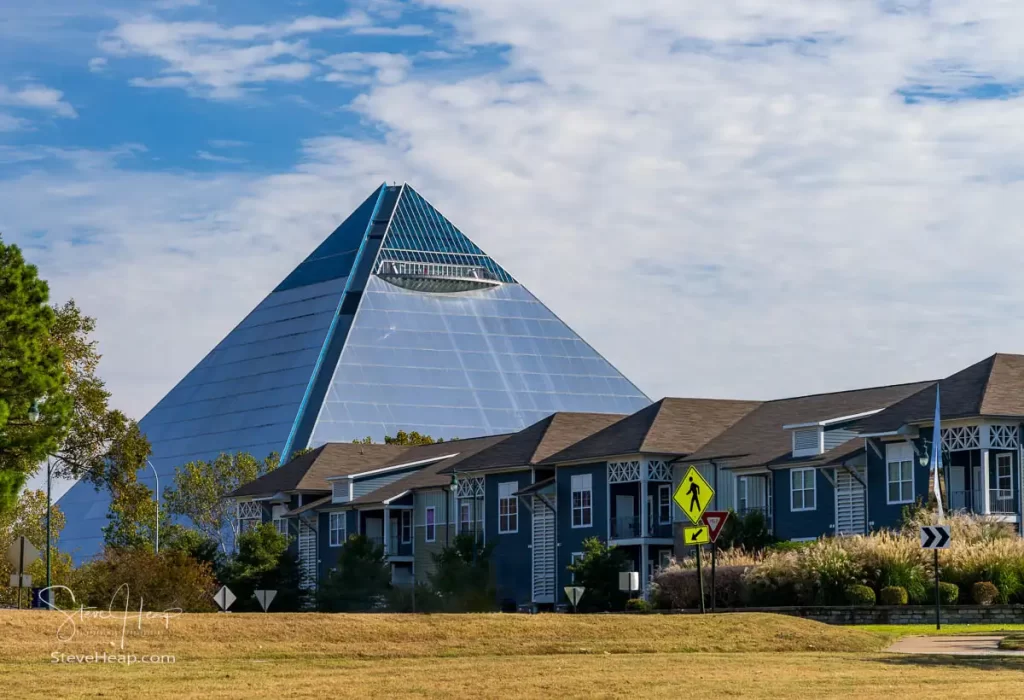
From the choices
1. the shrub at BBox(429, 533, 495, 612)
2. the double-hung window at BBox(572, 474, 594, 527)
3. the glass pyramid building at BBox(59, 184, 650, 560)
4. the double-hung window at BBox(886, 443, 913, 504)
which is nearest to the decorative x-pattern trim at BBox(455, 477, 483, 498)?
the shrub at BBox(429, 533, 495, 612)

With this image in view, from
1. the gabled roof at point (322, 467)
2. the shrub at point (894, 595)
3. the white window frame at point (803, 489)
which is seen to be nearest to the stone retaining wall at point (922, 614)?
the shrub at point (894, 595)

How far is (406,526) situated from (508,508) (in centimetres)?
900

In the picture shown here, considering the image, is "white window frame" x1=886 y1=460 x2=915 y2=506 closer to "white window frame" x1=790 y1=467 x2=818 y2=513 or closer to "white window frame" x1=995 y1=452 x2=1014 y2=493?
"white window frame" x1=995 y1=452 x2=1014 y2=493

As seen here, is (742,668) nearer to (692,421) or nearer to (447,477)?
(692,421)

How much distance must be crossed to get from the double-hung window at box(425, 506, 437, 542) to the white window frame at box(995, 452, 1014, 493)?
29.0m

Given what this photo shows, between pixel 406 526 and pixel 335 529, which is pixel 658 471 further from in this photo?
pixel 335 529

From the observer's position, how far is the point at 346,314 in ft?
527

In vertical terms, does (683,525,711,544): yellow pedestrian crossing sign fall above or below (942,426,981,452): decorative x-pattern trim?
below

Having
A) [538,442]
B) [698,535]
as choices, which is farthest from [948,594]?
[538,442]

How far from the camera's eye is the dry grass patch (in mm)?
27266

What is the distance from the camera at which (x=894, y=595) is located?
42.8 m

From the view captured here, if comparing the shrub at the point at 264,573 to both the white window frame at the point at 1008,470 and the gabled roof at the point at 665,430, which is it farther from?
the white window frame at the point at 1008,470

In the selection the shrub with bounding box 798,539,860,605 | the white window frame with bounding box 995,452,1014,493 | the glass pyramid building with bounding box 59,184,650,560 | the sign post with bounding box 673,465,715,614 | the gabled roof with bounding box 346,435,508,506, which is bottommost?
the shrub with bounding box 798,539,860,605

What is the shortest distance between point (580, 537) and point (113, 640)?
43.6 m
